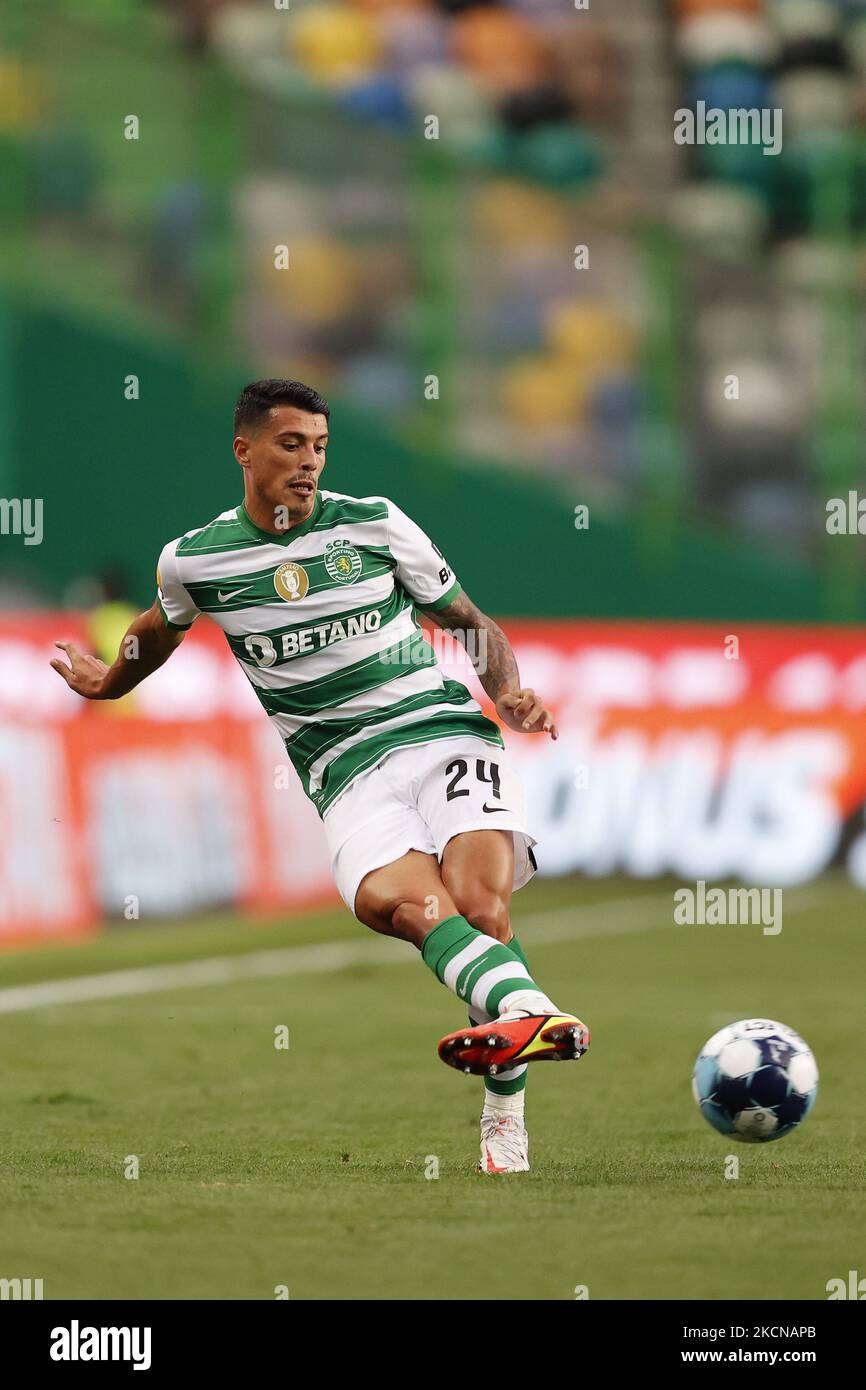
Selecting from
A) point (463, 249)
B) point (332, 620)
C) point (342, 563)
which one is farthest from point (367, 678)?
point (463, 249)

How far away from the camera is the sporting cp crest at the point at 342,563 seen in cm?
598

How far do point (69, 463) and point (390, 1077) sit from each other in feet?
30.1

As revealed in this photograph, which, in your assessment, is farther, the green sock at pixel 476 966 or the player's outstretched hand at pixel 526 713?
the player's outstretched hand at pixel 526 713

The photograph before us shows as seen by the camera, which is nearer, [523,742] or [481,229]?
[523,742]

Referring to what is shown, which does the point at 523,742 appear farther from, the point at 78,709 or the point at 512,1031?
the point at 512,1031

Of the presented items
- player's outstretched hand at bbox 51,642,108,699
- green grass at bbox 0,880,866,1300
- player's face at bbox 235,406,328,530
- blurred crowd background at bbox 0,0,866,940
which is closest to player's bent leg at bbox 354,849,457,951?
green grass at bbox 0,880,866,1300

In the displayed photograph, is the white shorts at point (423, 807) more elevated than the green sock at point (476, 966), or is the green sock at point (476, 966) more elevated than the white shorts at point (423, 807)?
the white shorts at point (423, 807)

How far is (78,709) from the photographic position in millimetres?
12227

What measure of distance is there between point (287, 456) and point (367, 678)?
0.64m

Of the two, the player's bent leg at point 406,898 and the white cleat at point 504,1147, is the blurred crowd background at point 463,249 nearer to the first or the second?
the player's bent leg at point 406,898

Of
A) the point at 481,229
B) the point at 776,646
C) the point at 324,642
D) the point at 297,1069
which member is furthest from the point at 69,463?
the point at 324,642

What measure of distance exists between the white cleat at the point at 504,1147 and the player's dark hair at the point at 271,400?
6.28 feet

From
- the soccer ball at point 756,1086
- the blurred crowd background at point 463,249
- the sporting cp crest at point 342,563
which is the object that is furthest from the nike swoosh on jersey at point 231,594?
the blurred crowd background at point 463,249

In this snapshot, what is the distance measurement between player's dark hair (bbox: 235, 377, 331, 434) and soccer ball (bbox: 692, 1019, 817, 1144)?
1983mm
